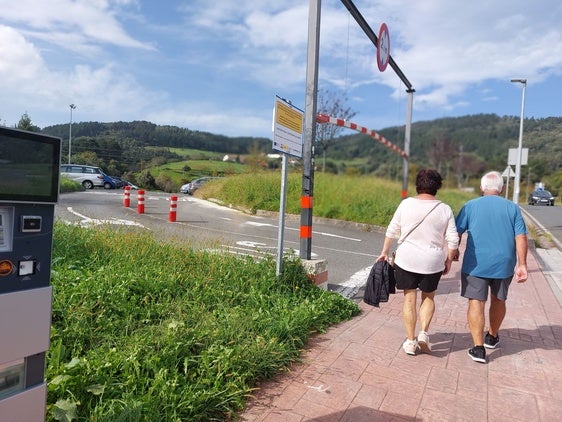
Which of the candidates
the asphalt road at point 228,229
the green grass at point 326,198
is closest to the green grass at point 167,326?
the asphalt road at point 228,229

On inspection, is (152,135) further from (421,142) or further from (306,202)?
(421,142)

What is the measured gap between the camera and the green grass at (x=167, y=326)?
2.59m

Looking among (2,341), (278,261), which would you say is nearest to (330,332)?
(278,261)

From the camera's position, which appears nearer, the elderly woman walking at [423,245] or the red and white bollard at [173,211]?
the elderly woman walking at [423,245]

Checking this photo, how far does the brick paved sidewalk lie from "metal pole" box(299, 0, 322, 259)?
132 centimetres

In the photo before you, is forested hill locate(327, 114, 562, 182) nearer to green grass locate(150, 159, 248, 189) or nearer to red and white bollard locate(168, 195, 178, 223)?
red and white bollard locate(168, 195, 178, 223)

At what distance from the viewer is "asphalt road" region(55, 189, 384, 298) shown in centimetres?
675

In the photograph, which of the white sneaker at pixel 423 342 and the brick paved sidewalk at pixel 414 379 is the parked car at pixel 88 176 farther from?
the white sneaker at pixel 423 342

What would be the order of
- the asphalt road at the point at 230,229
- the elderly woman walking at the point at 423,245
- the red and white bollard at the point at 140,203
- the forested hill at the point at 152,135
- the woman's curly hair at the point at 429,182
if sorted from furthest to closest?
the red and white bollard at the point at 140,203 → the asphalt road at the point at 230,229 → the forested hill at the point at 152,135 → the woman's curly hair at the point at 429,182 → the elderly woman walking at the point at 423,245

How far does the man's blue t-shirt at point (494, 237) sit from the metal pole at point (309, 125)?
2.25 m

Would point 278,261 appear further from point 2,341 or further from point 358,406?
point 2,341

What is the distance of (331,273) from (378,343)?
350 centimetres

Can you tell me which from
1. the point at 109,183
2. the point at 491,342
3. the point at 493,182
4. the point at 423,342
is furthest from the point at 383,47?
the point at 423,342

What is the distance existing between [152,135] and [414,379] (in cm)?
462
